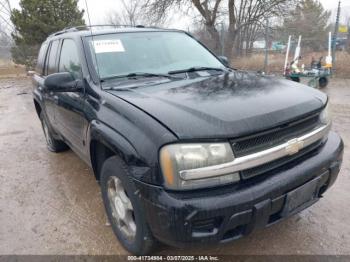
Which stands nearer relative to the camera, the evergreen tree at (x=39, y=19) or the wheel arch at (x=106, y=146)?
the wheel arch at (x=106, y=146)

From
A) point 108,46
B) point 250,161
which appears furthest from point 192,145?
point 108,46

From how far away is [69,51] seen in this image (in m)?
3.43

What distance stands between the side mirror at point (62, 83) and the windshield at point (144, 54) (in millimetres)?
248

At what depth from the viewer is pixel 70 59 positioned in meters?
3.37

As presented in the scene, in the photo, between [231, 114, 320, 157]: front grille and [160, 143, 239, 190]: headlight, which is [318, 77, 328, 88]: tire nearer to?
[231, 114, 320, 157]: front grille

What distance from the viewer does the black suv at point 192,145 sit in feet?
6.08

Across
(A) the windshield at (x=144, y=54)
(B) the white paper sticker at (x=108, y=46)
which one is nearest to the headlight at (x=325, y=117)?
(A) the windshield at (x=144, y=54)

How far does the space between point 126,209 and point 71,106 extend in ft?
4.25

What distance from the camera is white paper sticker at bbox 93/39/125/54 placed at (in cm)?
301

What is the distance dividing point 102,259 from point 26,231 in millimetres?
922

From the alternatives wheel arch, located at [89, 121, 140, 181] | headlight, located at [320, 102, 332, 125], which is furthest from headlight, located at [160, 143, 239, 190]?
headlight, located at [320, 102, 332, 125]

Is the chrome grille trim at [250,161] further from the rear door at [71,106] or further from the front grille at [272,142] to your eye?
the rear door at [71,106]

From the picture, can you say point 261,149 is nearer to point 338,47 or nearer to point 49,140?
point 49,140

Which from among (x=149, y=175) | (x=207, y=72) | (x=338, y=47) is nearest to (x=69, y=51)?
(x=207, y=72)
